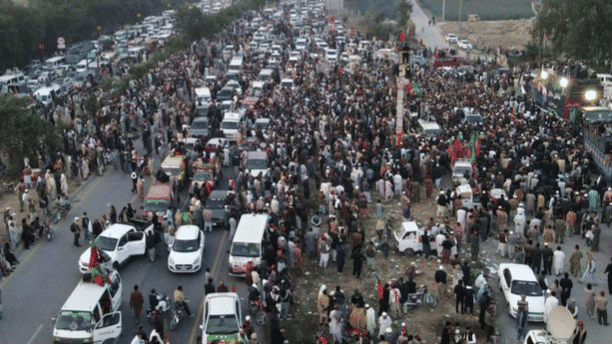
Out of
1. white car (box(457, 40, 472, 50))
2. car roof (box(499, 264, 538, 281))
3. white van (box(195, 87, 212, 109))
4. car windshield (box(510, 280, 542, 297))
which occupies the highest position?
white car (box(457, 40, 472, 50))

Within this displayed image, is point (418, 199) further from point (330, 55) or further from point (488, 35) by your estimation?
point (488, 35)

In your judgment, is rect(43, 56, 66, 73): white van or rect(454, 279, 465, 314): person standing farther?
rect(43, 56, 66, 73): white van

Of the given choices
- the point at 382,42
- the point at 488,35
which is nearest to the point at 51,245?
the point at 382,42

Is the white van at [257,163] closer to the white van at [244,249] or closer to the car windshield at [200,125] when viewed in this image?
the car windshield at [200,125]

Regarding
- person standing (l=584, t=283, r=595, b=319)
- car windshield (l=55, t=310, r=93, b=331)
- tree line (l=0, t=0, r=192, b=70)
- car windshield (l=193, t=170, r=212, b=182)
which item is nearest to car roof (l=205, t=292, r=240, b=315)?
car windshield (l=55, t=310, r=93, b=331)

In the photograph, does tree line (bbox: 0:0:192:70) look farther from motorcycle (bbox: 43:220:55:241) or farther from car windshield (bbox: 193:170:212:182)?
motorcycle (bbox: 43:220:55:241)

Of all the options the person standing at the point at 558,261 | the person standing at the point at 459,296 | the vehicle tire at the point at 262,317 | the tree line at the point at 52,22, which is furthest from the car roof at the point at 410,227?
Result: the tree line at the point at 52,22

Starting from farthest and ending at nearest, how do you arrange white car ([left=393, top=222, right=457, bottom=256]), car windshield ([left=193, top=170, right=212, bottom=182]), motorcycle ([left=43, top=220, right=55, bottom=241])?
car windshield ([left=193, top=170, right=212, bottom=182])
motorcycle ([left=43, top=220, right=55, bottom=241])
white car ([left=393, top=222, right=457, bottom=256])
